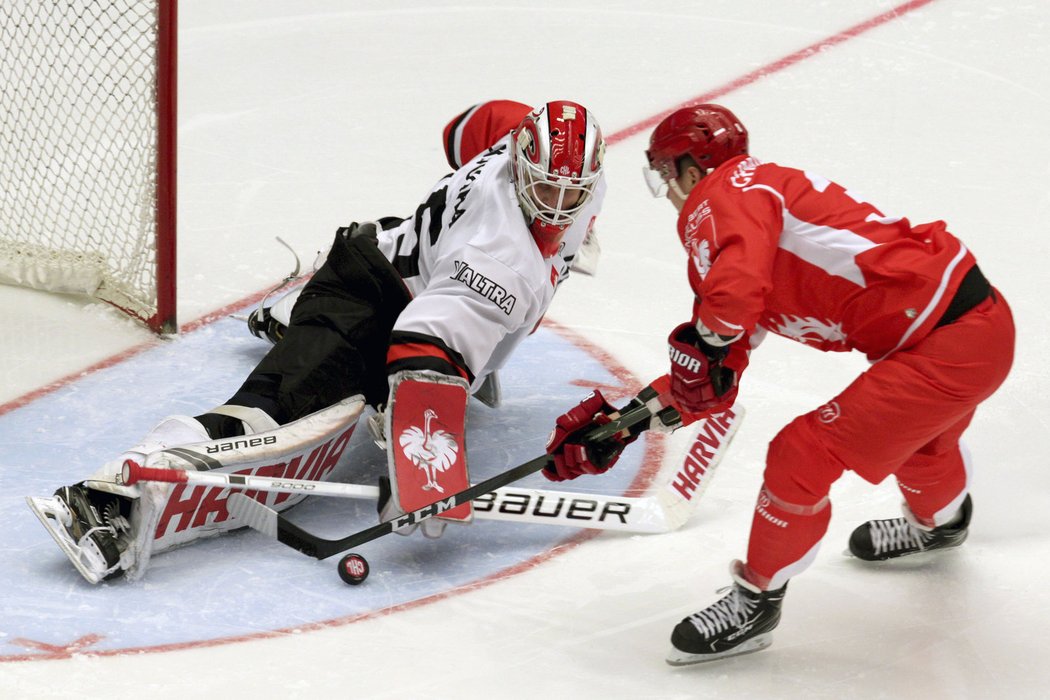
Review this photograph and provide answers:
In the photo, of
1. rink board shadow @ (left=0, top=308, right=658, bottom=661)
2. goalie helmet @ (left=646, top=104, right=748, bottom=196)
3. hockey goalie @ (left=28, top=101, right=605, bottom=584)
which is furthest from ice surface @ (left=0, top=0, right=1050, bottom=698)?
goalie helmet @ (left=646, top=104, right=748, bottom=196)

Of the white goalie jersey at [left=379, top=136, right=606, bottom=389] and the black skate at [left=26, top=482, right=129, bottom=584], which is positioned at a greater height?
the white goalie jersey at [left=379, top=136, right=606, bottom=389]

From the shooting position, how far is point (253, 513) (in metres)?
3.10

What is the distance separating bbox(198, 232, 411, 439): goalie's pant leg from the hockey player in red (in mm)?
852

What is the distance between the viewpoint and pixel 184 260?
454 centimetres

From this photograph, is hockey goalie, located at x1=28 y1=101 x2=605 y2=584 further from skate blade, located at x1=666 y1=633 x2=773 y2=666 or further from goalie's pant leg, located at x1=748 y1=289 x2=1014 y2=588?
goalie's pant leg, located at x1=748 y1=289 x2=1014 y2=588

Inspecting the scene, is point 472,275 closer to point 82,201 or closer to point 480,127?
point 480,127

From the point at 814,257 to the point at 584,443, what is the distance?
2.12 ft

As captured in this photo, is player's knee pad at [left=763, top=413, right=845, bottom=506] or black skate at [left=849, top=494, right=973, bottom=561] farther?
black skate at [left=849, top=494, right=973, bottom=561]

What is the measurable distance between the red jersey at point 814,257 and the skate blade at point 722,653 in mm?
592

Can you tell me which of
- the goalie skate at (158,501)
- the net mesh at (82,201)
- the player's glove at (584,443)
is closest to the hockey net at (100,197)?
the net mesh at (82,201)

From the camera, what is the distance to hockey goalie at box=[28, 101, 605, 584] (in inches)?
117

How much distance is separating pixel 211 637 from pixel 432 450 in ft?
2.02

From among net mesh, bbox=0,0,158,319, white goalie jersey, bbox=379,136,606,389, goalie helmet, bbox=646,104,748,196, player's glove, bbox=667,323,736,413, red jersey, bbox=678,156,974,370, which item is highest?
goalie helmet, bbox=646,104,748,196

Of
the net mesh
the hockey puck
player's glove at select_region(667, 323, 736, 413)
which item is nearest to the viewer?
player's glove at select_region(667, 323, 736, 413)
